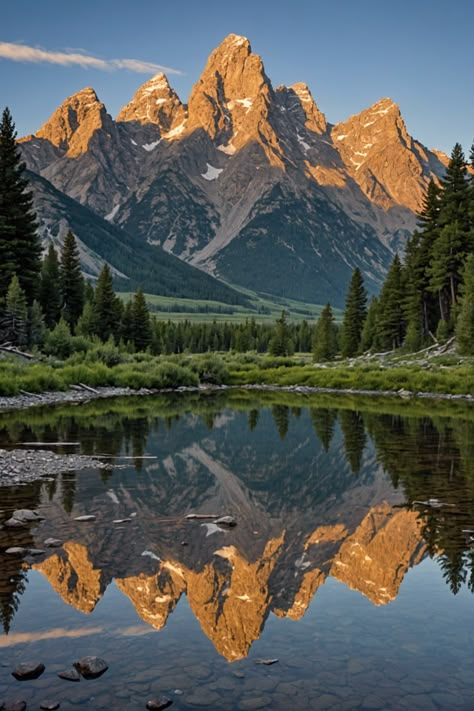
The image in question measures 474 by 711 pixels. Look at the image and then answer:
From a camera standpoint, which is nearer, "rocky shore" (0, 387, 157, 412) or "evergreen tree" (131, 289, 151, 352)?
"rocky shore" (0, 387, 157, 412)

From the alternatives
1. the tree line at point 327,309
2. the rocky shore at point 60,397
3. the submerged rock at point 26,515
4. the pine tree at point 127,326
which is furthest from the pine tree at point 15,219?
the submerged rock at point 26,515

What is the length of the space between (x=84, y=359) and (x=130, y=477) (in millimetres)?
40684

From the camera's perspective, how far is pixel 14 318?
5384 cm

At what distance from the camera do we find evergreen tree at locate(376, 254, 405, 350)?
80688 mm

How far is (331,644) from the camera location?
29.5ft

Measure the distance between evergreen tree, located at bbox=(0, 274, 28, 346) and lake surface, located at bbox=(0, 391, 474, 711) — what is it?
33.1 meters

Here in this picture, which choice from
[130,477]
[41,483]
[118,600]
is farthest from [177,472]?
[118,600]

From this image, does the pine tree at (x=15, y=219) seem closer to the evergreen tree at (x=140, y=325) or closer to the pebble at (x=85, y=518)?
the evergreen tree at (x=140, y=325)

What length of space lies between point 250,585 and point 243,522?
4157 mm

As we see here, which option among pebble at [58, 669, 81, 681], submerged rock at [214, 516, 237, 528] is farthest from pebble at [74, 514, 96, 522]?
pebble at [58, 669, 81, 681]

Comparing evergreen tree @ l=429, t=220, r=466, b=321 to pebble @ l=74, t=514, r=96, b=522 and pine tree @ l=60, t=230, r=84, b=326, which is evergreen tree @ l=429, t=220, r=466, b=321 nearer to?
pine tree @ l=60, t=230, r=84, b=326

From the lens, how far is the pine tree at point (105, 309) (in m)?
82.3

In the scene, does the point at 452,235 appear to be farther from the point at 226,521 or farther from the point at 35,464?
the point at 226,521

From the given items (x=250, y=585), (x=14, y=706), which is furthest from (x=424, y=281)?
(x=14, y=706)
